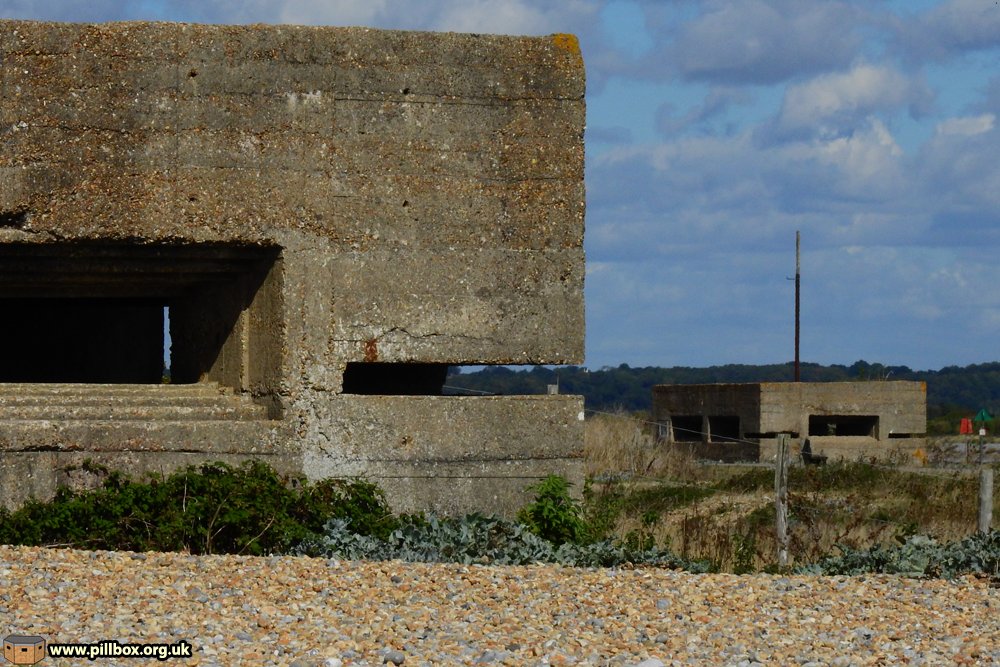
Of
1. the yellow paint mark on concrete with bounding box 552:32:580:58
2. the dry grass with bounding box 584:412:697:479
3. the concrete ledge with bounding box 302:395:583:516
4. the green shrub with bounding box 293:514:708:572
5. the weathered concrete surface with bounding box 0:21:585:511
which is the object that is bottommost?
the green shrub with bounding box 293:514:708:572

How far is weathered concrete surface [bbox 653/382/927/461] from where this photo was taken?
66.0 ft

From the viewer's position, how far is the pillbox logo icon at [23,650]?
4.59 m

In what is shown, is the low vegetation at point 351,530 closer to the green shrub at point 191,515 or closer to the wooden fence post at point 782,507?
the green shrub at point 191,515

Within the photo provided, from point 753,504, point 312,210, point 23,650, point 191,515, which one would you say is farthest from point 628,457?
point 23,650

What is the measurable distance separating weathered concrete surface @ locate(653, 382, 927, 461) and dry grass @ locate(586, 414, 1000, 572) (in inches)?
98.3

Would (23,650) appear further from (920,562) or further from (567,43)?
(567,43)

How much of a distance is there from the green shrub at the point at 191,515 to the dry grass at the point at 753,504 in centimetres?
211

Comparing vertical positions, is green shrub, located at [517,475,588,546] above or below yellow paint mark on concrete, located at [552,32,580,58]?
below

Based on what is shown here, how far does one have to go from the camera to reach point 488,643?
5355 millimetres

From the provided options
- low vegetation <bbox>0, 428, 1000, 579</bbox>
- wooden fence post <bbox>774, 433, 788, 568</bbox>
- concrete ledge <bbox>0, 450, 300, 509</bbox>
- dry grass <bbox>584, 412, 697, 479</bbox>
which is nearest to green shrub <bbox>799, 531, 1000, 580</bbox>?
low vegetation <bbox>0, 428, 1000, 579</bbox>

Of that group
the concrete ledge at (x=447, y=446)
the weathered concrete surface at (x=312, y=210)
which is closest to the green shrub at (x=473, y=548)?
the concrete ledge at (x=447, y=446)

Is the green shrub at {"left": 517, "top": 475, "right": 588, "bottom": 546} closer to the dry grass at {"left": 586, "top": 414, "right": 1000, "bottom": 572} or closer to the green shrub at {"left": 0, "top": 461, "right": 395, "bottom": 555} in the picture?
the dry grass at {"left": 586, "top": 414, "right": 1000, "bottom": 572}

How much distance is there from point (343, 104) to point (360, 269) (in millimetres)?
979

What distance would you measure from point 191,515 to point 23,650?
2924 mm
